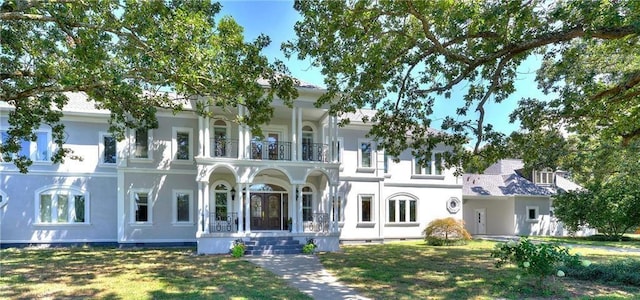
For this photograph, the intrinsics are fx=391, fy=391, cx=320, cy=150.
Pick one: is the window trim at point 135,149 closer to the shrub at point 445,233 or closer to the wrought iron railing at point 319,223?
the wrought iron railing at point 319,223

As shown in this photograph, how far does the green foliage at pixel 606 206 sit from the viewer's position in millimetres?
22312

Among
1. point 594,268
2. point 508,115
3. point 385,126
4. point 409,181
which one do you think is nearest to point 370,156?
point 409,181

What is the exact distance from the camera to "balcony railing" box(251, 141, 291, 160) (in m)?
17.7

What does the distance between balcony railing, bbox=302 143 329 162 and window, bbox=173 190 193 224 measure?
19.3 feet

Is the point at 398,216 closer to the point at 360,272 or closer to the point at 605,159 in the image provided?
the point at 605,159

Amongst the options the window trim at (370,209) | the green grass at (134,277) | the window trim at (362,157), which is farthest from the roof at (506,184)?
the green grass at (134,277)

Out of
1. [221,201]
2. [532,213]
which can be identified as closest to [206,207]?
[221,201]

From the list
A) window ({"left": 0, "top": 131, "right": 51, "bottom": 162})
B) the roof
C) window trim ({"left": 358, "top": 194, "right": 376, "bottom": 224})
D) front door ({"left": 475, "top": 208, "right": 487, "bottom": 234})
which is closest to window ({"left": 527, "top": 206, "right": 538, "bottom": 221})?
the roof

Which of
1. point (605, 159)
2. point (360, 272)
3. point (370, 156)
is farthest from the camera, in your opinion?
point (370, 156)

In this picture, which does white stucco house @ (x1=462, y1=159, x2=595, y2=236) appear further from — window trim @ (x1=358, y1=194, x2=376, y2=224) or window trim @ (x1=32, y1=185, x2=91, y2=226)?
window trim @ (x1=32, y1=185, x2=91, y2=226)

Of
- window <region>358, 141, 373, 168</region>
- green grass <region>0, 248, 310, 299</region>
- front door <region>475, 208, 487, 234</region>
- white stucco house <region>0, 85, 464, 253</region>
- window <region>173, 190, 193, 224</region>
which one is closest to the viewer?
green grass <region>0, 248, 310, 299</region>

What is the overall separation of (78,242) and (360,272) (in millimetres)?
14064

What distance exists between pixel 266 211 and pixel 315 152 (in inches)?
148

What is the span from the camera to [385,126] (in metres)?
12.9
